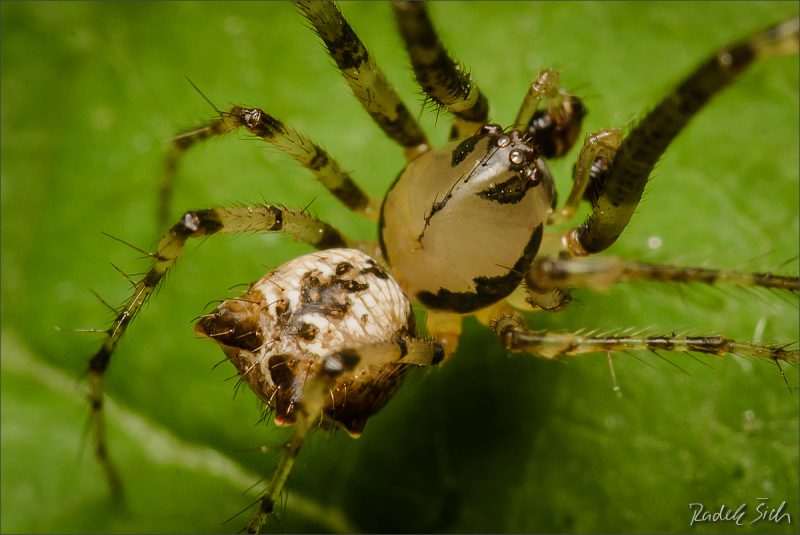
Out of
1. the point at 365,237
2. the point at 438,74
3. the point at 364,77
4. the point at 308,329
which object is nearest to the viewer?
the point at 308,329

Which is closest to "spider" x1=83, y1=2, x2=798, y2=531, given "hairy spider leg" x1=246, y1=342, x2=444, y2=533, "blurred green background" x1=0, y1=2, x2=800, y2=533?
"hairy spider leg" x1=246, y1=342, x2=444, y2=533

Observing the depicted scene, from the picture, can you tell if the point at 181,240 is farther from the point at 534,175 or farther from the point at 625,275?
the point at 625,275

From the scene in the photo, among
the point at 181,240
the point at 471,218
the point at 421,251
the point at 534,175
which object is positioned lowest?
the point at 181,240

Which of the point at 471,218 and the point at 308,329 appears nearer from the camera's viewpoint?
the point at 308,329

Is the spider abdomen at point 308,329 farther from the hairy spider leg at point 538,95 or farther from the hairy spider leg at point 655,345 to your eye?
the hairy spider leg at point 538,95

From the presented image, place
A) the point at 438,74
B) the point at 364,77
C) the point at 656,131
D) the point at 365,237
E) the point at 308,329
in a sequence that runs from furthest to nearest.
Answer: the point at 365,237 < the point at 364,77 < the point at 438,74 < the point at 308,329 < the point at 656,131

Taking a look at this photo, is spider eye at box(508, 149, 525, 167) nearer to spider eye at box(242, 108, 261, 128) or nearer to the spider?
the spider

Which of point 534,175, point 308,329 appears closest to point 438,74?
point 534,175
